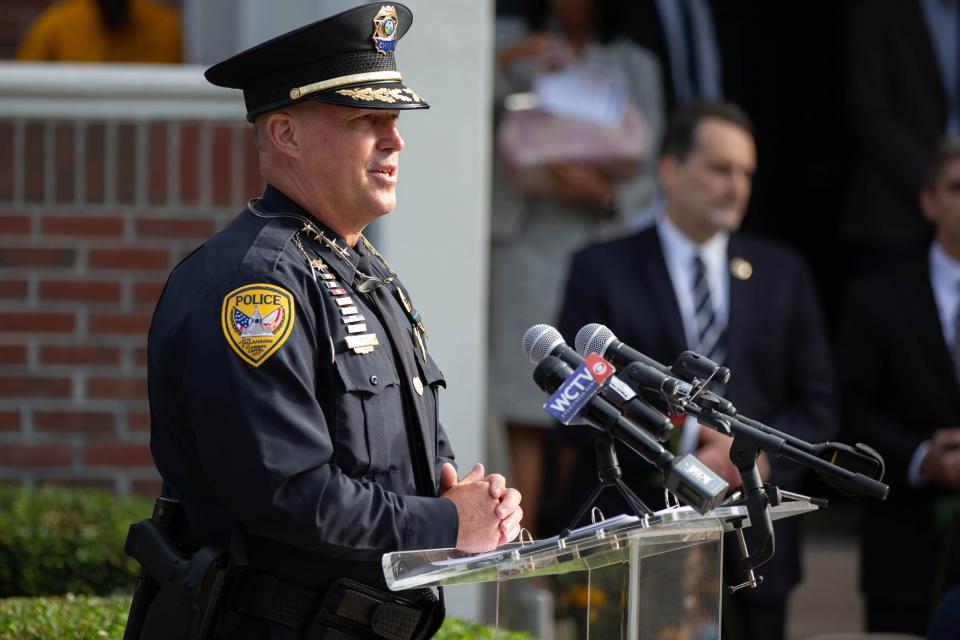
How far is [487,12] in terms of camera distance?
19.0 feet

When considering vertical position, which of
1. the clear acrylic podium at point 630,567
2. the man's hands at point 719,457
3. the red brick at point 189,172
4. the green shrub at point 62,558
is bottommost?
the green shrub at point 62,558

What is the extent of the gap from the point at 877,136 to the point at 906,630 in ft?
8.37

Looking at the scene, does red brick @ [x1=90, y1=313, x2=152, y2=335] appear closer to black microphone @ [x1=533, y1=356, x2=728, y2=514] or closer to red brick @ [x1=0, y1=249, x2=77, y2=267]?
red brick @ [x1=0, y1=249, x2=77, y2=267]

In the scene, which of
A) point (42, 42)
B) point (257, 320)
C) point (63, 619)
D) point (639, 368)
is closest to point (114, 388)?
point (42, 42)

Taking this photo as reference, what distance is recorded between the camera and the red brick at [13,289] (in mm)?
5879

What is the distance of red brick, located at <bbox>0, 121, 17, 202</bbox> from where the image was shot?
586cm

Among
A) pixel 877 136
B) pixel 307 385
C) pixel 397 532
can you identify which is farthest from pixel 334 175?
pixel 877 136

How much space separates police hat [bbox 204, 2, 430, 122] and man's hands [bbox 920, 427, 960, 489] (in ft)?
10.6

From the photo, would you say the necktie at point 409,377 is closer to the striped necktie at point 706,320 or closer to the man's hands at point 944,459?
the striped necktie at point 706,320

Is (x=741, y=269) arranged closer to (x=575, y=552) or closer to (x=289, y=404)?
(x=575, y=552)

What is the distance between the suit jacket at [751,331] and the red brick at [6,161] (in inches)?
89.5

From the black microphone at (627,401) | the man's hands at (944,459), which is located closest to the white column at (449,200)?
the man's hands at (944,459)

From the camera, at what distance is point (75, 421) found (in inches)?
233

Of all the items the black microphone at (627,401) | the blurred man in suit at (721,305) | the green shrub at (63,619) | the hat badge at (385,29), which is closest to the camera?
the black microphone at (627,401)
